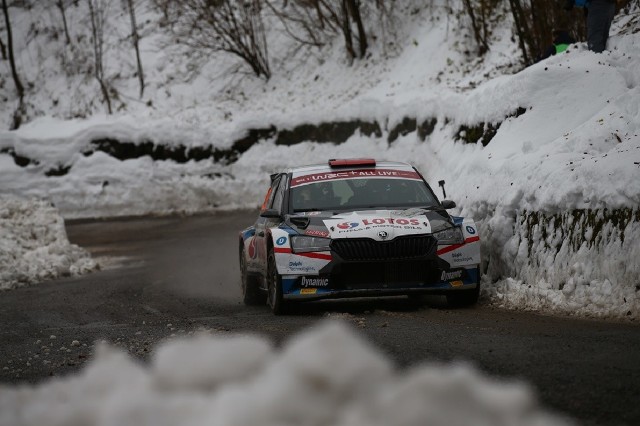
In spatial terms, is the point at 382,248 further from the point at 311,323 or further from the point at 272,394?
the point at 272,394

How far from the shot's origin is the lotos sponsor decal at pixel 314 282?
10.8m

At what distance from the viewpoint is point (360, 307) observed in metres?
11.5

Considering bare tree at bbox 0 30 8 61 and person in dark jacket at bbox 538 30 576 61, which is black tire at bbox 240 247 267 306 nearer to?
person in dark jacket at bbox 538 30 576 61

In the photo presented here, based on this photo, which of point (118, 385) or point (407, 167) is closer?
point (118, 385)

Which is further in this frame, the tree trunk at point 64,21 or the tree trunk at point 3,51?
the tree trunk at point 64,21

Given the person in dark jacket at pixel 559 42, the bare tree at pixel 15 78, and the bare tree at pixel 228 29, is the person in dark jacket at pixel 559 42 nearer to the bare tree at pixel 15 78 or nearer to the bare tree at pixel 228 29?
the bare tree at pixel 228 29

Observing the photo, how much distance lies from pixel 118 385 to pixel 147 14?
42.7 metres

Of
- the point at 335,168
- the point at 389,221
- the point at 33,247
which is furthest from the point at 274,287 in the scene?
the point at 33,247

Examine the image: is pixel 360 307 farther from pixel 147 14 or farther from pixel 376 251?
pixel 147 14

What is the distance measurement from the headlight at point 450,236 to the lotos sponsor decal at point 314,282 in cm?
117

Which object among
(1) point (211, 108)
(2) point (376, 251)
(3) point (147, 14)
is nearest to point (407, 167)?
(2) point (376, 251)

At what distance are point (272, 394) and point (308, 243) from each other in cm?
665

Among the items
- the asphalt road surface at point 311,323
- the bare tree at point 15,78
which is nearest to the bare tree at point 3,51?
the bare tree at point 15,78

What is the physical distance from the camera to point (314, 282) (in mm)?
10805
